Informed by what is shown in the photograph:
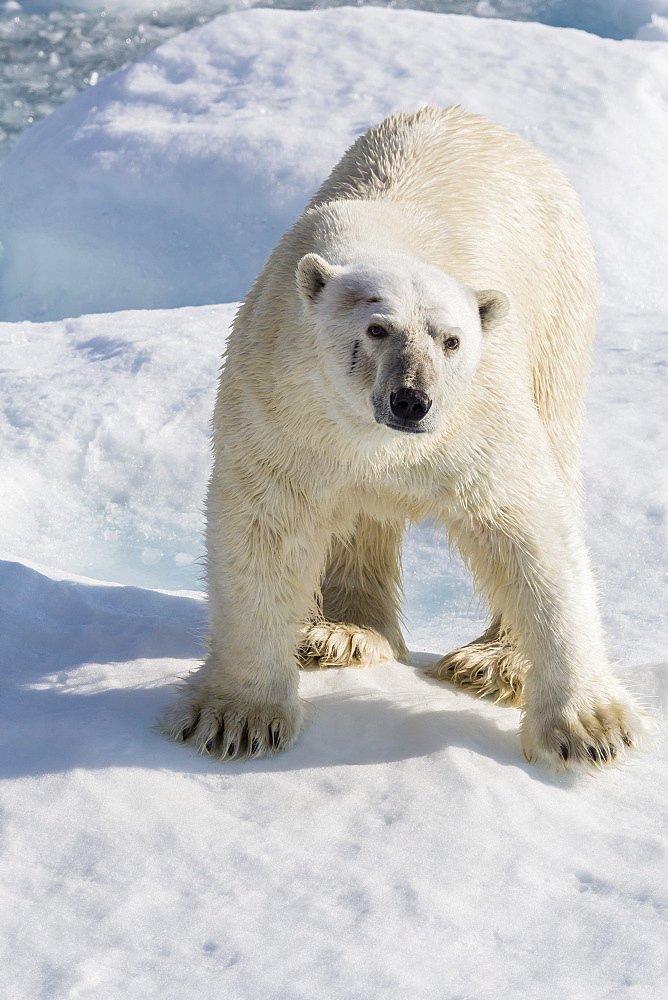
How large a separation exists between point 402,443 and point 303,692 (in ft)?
2.98

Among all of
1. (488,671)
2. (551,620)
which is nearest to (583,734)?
(551,620)

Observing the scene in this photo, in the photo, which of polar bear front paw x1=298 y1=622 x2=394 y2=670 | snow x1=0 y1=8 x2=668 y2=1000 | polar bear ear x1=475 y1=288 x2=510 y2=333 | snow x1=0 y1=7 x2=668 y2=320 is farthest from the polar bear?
snow x1=0 y1=7 x2=668 y2=320

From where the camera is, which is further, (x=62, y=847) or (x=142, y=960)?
(x=62, y=847)

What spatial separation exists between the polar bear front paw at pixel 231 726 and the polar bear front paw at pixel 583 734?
1.82 feet

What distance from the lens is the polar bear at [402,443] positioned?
2.17m

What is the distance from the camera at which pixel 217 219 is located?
6.77 metres

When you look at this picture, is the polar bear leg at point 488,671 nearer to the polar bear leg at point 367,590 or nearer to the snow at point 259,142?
the polar bear leg at point 367,590

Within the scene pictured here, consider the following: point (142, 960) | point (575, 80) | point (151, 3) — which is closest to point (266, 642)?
point (142, 960)

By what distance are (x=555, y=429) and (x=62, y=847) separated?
1.62 metres

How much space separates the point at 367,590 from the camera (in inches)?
131

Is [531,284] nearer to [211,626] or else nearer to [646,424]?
[211,626]

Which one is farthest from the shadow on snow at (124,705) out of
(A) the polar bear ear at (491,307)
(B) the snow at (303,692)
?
(A) the polar bear ear at (491,307)

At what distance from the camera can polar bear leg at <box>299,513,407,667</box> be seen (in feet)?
10.4

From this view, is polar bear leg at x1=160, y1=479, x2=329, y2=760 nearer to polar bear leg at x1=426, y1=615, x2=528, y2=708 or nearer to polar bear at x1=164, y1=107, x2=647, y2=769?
polar bear at x1=164, y1=107, x2=647, y2=769
